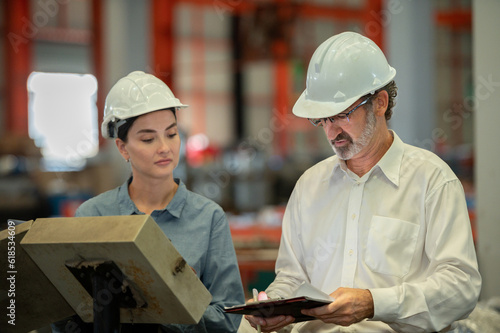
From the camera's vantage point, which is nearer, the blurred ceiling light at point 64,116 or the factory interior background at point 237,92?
the factory interior background at point 237,92

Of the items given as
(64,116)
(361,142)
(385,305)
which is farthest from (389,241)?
(64,116)

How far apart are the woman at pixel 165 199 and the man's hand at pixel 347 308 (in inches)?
16.3

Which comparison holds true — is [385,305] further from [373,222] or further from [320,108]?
[320,108]

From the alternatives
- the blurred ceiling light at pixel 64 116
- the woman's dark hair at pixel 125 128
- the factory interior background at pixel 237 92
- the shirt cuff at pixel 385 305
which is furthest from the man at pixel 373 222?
the blurred ceiling light at pixel 64 116

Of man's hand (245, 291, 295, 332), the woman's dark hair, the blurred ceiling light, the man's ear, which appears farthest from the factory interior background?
man's hand (245, 291, 295, 332)

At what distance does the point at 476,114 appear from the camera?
12.2 feet

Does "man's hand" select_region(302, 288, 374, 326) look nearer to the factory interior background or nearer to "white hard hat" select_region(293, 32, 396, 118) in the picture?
"white hard hat" select_region(293, 32, 396, 118)

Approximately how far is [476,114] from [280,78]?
9382 mm

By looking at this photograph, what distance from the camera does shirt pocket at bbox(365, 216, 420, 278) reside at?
6.27 ft

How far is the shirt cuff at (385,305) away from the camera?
178cm

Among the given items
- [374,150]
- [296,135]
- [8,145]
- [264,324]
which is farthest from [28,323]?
[296,135]

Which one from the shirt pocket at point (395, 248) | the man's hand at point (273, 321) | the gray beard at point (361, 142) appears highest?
the gray beard at point (361, 142)

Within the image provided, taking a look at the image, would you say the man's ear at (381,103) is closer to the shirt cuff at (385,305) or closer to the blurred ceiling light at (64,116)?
the shirt cuff at (385,305)

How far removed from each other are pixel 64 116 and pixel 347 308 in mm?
9383
